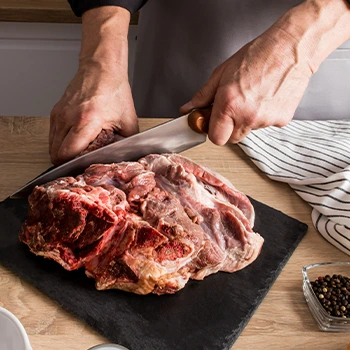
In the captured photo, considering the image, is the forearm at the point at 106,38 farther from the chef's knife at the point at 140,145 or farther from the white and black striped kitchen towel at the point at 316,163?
the white and black striped kitchen towel at the point at 316,163

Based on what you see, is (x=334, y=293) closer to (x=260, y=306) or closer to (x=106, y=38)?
(x=260, y=306)

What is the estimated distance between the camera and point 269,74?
6.06 ft

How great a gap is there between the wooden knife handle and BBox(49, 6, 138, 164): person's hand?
0.25m

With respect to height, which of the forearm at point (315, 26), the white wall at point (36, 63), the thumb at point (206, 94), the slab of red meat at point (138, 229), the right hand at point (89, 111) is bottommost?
the white wall at point (36, 63)

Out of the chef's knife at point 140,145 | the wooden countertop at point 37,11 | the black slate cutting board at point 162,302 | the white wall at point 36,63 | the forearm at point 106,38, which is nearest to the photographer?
Result: the black slate cutting board at point 162,302

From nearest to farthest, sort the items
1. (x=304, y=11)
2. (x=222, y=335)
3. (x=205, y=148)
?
(x=222, y=335), (x=304, y=11), (x=205, y=148)

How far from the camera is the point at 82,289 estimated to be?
1601 mm

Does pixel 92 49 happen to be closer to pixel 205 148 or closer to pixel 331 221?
pixel 205 148

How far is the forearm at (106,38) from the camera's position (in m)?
2.01

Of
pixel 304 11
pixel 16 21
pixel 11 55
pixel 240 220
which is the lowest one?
pixel 11 55

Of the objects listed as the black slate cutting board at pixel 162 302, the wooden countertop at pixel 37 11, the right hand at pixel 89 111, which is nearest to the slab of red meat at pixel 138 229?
the black slate cutting board at pixel 162 302

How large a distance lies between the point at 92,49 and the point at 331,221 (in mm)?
997

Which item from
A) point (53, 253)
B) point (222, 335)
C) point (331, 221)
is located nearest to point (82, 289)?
point (53, 253)

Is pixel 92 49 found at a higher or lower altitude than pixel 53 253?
higher
